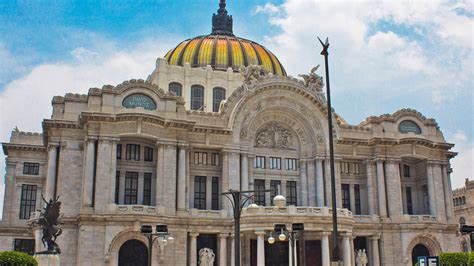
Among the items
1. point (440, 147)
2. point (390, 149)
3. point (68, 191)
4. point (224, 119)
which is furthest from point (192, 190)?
point (440, 147)

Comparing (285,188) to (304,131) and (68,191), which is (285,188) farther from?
(68,191)

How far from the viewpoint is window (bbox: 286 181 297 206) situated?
5334 centimetres

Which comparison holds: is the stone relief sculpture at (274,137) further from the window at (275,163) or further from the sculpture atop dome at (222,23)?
the sculpture atop dome at (222,23)

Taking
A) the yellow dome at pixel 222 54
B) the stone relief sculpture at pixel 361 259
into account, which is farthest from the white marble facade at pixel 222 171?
the yellow dome at pixel 222 54

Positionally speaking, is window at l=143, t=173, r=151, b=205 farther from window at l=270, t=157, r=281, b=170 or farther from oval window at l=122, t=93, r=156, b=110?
window at l=270, t=157, r=281, b=170

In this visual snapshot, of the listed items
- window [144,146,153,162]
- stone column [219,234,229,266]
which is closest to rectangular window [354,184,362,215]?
stone column [219,234,229,266]

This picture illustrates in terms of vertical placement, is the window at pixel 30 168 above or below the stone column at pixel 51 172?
above

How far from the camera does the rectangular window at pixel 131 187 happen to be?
4775 cm

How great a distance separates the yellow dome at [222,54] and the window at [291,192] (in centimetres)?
1504

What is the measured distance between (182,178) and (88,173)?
25.6 ft

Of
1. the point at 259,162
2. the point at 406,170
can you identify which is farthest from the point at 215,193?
the point at 406,170

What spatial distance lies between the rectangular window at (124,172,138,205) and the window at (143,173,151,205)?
0.70 metres

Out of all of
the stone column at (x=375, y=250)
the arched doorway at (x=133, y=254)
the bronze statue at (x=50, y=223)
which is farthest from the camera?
the stone column at (x=375, y=250)

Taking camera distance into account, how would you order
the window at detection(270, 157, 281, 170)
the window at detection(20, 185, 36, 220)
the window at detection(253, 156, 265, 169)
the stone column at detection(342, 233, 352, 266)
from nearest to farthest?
1. the stone column at detection(342, 233, 352, 266)
2. the window at detection(253, 156, 265, 169)
3. the window at detection(270, 157, 281, 170)
4. the window at detection(20, 185, 36, 220)
